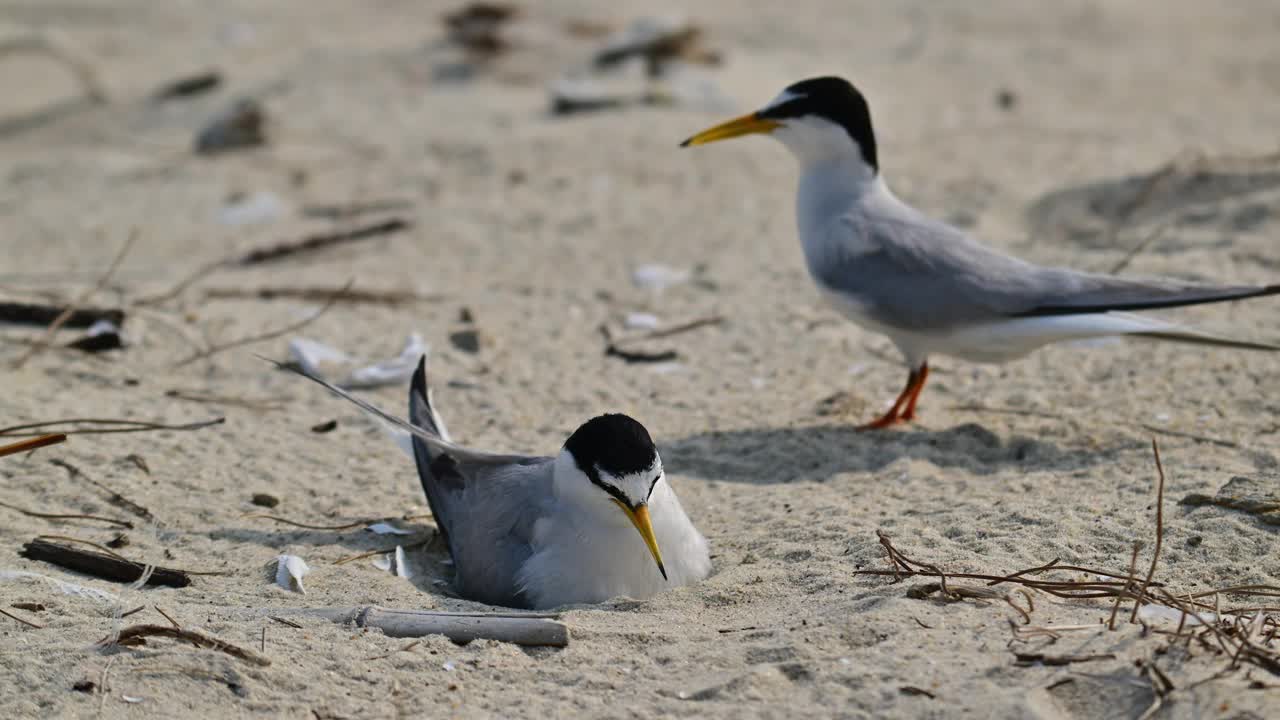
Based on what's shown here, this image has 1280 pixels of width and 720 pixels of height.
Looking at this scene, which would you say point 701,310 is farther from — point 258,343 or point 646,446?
point 646,446

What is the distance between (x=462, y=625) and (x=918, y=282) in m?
2.22

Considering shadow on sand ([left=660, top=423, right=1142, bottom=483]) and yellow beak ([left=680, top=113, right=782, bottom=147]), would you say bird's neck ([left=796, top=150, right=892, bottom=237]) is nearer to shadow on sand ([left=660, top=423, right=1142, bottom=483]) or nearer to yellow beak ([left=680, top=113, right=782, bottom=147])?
yellow beak ([left=680, top=113, right=782, bottom=147])

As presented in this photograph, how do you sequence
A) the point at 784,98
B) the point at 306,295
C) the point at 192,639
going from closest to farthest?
1. the point at 192,639
2. the point at 784,98
3. the point at 306,295

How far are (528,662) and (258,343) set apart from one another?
2913 millimetres

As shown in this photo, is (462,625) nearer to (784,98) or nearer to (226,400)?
(226,400)

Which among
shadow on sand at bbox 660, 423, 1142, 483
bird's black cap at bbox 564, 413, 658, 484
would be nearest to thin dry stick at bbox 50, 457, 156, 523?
bird's black cap at bbox 564, 413, 658, 484

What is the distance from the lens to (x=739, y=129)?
18.4ft

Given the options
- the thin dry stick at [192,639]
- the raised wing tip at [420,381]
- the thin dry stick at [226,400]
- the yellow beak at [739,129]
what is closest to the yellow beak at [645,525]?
the thin dry stick at [192,639]

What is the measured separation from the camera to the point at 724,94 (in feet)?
28.9

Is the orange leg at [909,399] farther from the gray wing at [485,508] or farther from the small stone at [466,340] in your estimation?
the small stone at [466,340]

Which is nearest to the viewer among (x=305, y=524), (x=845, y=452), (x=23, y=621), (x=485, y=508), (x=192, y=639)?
(x=192, y=639)

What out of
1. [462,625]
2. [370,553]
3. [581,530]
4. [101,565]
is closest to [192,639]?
[462,625]

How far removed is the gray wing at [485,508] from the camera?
3.77m

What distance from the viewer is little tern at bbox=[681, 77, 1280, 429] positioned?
459 centimetres
